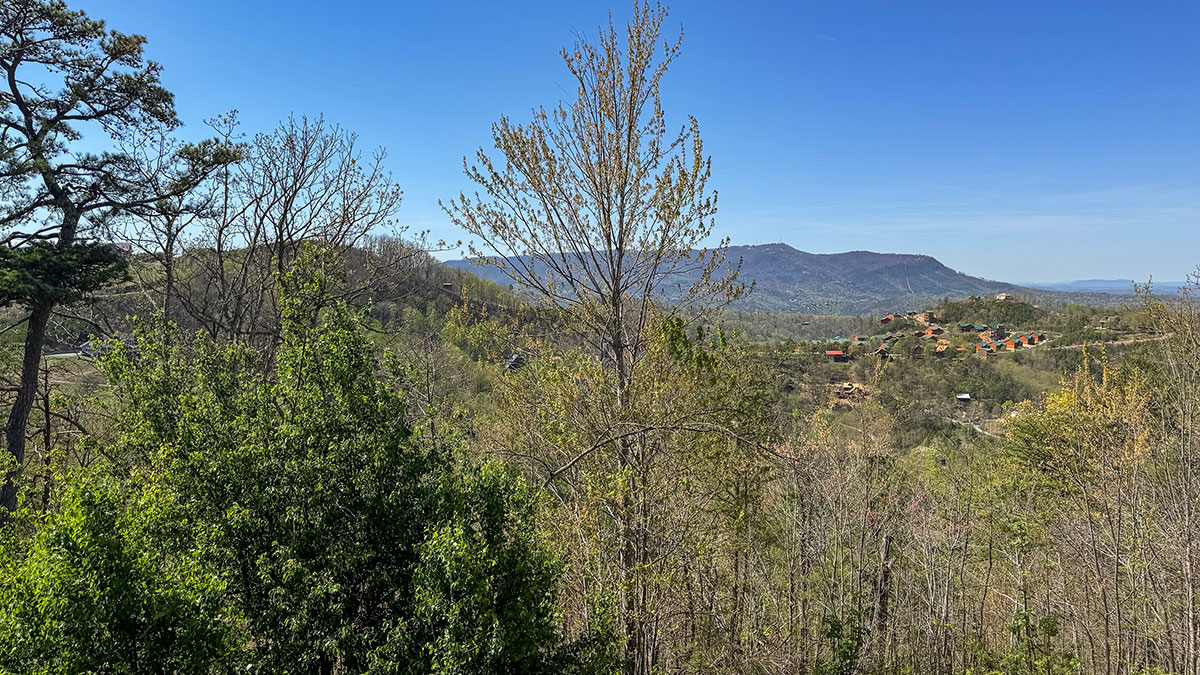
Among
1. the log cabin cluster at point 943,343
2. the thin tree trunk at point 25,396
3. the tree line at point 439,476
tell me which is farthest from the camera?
the log cabin cluster at point 943,343

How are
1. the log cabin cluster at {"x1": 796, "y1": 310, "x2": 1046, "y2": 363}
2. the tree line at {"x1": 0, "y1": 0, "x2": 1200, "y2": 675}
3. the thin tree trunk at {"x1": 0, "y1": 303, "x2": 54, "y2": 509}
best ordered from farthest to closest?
the log cabin cluster at {"x1": 796, "y1": 310, "x2": 1046, "y2": 363}
the thin tree trunk at {"x1": 0, "y1": 303, "x2": 54, "y2": 509}
the tree line at {"x1": 0, "y1": 0, "x2": 1200, "y2": 675}

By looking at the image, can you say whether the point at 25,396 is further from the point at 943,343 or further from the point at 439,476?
the point at 943,343

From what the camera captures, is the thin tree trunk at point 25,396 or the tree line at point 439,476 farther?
the thin tree trunk at point 25,396

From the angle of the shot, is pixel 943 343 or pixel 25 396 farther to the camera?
pixel 943 343

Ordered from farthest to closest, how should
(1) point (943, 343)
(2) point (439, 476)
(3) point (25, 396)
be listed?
(1) point (943, 343), (3) point (25, 396), (2) point (439, 476)

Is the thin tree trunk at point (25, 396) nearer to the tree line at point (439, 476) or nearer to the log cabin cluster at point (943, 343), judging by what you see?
the tree line at point (439, 476)

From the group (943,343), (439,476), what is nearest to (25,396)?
(439,476)

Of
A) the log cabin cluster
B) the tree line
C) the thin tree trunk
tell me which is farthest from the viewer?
the log cabin cluster

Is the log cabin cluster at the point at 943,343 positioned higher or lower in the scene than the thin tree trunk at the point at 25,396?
lower

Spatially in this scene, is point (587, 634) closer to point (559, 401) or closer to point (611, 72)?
point (559, 401)

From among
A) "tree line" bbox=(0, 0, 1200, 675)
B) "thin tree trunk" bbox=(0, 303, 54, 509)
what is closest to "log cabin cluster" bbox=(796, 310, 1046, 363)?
"tree line" bbox=(0, 0, 1200, 675)

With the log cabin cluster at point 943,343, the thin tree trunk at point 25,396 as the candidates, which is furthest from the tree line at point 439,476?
the log cabin cluster at point 943,343

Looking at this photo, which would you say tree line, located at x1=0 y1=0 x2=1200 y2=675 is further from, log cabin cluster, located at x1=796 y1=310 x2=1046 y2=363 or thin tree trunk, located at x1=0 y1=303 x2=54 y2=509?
log cabin cluster, located at x1=796 y1=310 x2=1046 y2=363

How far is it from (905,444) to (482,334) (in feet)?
104
